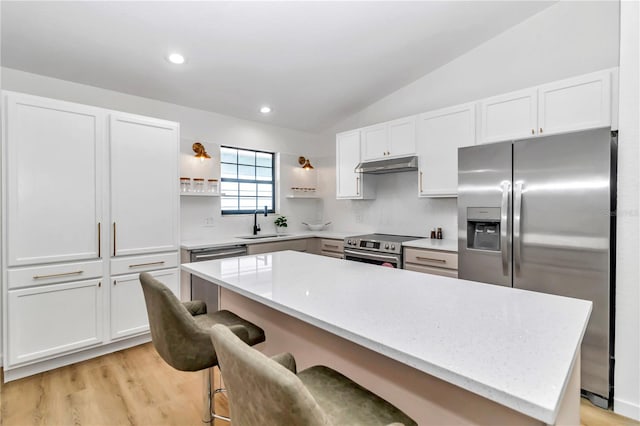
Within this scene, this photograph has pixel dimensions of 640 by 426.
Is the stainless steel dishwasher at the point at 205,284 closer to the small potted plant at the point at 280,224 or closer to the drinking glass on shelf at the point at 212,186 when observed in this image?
the drinking glass on shelf at the point at 212,186

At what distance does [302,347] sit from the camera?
1.58 meters

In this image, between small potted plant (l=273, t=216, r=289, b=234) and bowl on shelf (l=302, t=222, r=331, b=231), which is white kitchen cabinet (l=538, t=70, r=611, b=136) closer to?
bowl on shelf (l=302, t=222, r=331, b=231)

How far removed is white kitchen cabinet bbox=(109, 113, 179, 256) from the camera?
2.88 metres

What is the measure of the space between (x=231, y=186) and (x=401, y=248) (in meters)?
2.44

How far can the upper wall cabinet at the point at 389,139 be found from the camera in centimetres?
367

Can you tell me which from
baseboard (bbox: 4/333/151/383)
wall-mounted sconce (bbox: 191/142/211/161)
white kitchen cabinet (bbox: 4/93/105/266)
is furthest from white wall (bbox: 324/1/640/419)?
white kitchen cabinet (bbox: 4/93/105/266)

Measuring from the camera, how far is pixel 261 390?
0.72 meters

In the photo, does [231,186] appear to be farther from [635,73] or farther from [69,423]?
[635,73]

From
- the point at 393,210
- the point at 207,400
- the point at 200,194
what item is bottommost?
the point at 207,400

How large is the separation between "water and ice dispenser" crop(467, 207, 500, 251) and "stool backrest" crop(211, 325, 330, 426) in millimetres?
2433

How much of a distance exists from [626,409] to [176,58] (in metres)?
4.37

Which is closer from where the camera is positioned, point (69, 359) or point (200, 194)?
point (69, 359)

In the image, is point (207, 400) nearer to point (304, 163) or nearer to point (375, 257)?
point (375, 257)

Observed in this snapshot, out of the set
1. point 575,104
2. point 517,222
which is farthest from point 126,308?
point 575,104
